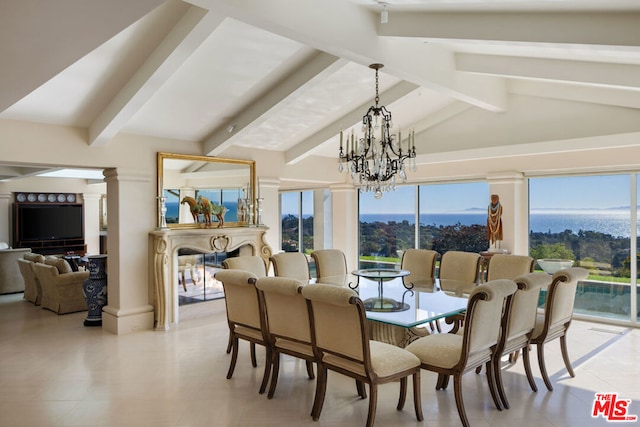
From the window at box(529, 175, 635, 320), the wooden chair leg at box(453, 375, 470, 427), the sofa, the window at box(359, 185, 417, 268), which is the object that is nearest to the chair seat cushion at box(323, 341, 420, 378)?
the wooden chair leg at box(453, 375, 470, 427)

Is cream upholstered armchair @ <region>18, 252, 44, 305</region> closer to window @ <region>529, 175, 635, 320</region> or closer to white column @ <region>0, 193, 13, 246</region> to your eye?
white column @ <region>0, 193, 13, 246</region>

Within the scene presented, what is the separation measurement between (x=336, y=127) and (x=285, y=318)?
140 inches

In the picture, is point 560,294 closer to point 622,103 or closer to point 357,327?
point 357,327

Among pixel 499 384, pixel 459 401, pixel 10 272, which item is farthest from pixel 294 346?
pixel 10 272

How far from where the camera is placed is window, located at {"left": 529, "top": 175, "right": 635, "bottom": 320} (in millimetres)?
5551

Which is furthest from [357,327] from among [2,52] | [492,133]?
[492,133]

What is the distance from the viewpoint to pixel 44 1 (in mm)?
1656

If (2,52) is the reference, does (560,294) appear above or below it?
below

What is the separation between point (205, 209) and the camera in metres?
5.86

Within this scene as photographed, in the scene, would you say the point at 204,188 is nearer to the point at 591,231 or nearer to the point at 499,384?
the point at 499,384

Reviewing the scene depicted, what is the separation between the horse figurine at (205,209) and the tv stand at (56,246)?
605 cm

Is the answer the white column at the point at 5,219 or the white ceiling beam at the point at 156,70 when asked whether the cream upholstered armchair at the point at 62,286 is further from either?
the white column at the point at 5,219

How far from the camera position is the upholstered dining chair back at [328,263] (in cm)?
516

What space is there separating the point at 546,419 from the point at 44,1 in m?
3.69
